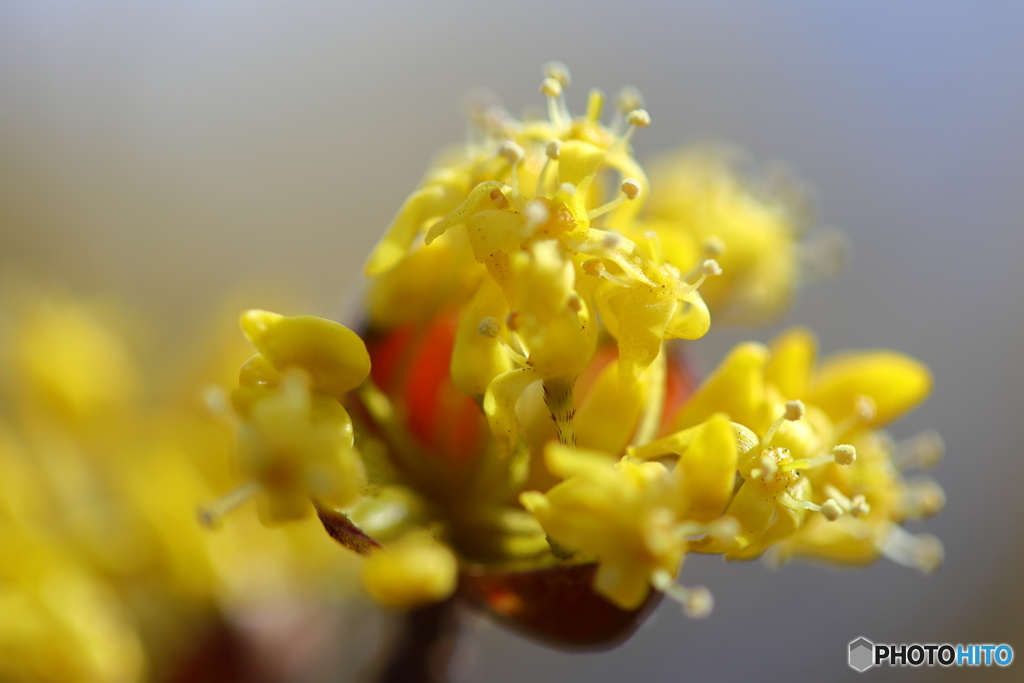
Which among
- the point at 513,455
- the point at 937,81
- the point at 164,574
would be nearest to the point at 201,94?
the point at 164,574

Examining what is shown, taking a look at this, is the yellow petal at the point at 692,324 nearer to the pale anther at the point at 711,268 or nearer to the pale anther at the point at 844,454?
the pale anther at the point at 711,268

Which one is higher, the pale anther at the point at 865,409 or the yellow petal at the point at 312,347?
the yellow petal at the point at 312,347

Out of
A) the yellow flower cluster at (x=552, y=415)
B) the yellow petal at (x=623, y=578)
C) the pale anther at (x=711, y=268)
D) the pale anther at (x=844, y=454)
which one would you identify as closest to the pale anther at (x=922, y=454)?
the yellow flower cluster at (x=552, y=415)

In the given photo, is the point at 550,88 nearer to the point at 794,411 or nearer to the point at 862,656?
the point at 794,411

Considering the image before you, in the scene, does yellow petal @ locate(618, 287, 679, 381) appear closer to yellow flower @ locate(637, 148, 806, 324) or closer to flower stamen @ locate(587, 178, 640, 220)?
flower stamen @ locate(587, 178, 640, 220)

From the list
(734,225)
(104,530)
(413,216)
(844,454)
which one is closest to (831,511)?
(844,454)

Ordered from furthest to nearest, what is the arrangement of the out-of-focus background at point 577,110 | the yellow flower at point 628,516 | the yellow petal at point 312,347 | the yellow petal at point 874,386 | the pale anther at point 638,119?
the out-of-focus background at point 577,110 < the yellow petal at point 874,386 < the pale anther at point 638,119 < the yellow petal at point 312,347 < the yellow flower at point 628,516
